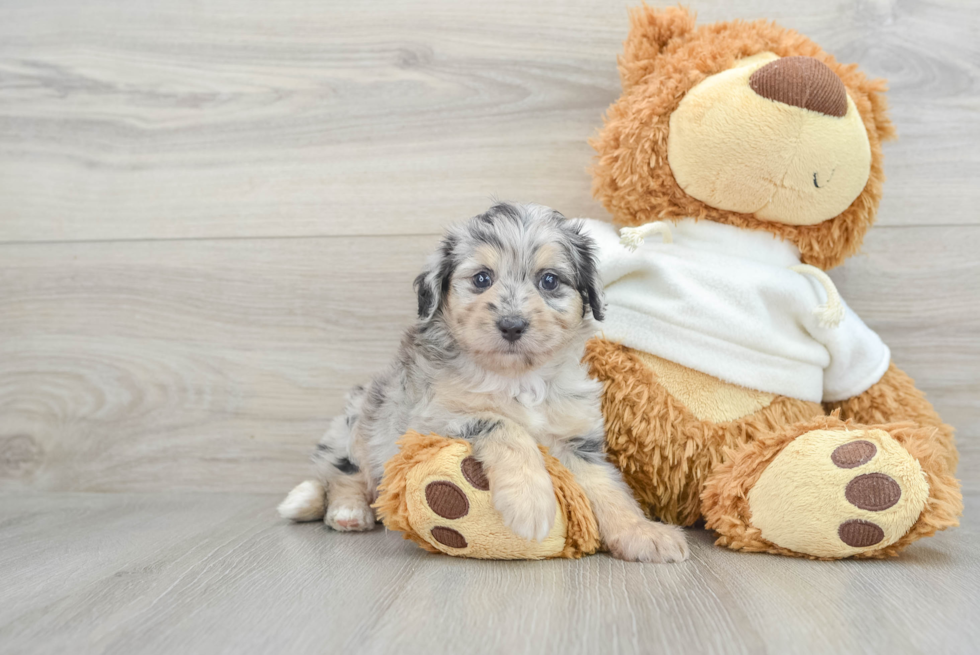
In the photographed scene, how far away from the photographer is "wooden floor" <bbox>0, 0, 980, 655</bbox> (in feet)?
7.34

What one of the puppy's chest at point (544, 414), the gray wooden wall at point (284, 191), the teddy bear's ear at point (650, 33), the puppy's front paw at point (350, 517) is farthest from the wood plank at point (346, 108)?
the puppy's front paw at point (350, 517)

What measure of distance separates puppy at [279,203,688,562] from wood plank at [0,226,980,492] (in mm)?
558

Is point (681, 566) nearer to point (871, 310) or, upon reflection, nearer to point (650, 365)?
point (650, 365)

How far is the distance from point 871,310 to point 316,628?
6.29ft

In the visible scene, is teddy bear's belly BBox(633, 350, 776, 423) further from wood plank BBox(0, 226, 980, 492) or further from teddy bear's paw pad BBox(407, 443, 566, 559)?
wood plank BBox(0, 226, 980, 492)

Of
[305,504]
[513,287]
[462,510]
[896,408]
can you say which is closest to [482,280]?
[513,287]

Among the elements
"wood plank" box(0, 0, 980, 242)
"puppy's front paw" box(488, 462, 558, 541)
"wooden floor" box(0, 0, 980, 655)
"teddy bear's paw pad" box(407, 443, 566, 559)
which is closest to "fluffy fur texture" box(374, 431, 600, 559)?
"teddy bear's paw pad" box(407, 443, 566, 559)

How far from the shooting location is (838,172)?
182 centimetres

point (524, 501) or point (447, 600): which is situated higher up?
point (524, 501)

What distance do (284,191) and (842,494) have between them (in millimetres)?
1880

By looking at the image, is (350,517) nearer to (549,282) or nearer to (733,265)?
(549,282)

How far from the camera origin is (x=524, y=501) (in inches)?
56.7

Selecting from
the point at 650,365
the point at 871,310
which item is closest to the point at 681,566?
the point at 650,365

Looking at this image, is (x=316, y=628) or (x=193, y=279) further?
(x=193, y=279)
